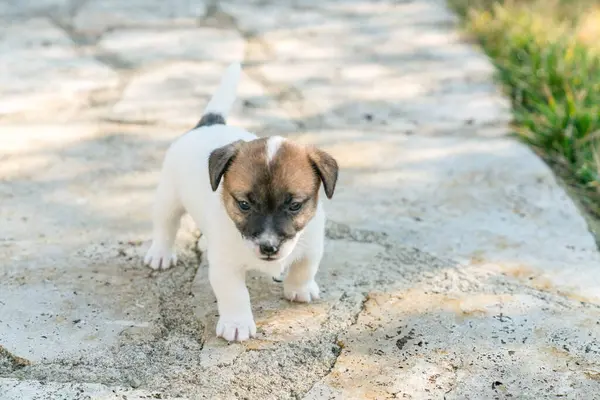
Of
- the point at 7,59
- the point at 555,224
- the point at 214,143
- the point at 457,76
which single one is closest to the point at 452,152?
the point at 555,224

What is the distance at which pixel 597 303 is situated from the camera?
11.4 feet

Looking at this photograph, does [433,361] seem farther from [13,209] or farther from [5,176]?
[5,176]

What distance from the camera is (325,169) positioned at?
310 centimetres

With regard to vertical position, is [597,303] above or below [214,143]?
below

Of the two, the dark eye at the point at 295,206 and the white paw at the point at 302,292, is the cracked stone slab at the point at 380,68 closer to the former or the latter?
the white paw at the point at 302,292

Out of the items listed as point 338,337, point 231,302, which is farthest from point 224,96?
point 338,337

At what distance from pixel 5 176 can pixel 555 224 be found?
279 centimetres

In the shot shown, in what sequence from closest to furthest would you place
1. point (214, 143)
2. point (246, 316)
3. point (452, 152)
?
point (246, 316) → point (214, 143) → point (452, 152)

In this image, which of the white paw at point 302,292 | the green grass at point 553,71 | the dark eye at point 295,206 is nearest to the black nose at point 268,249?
the dark eye at point 295,206

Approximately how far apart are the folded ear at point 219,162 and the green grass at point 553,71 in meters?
2.14

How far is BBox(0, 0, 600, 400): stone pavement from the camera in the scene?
3018mm

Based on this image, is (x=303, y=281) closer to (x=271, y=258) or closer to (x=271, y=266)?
(x=271, y=266)

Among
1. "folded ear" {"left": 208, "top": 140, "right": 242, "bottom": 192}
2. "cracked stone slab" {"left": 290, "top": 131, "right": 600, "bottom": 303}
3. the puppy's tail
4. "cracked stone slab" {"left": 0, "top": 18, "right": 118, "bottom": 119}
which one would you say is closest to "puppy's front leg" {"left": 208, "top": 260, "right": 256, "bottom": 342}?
"folded ear" {"left": 208, "top": 140, "right": 242, "bottom": 192}

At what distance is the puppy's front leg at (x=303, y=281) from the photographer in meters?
3.37
